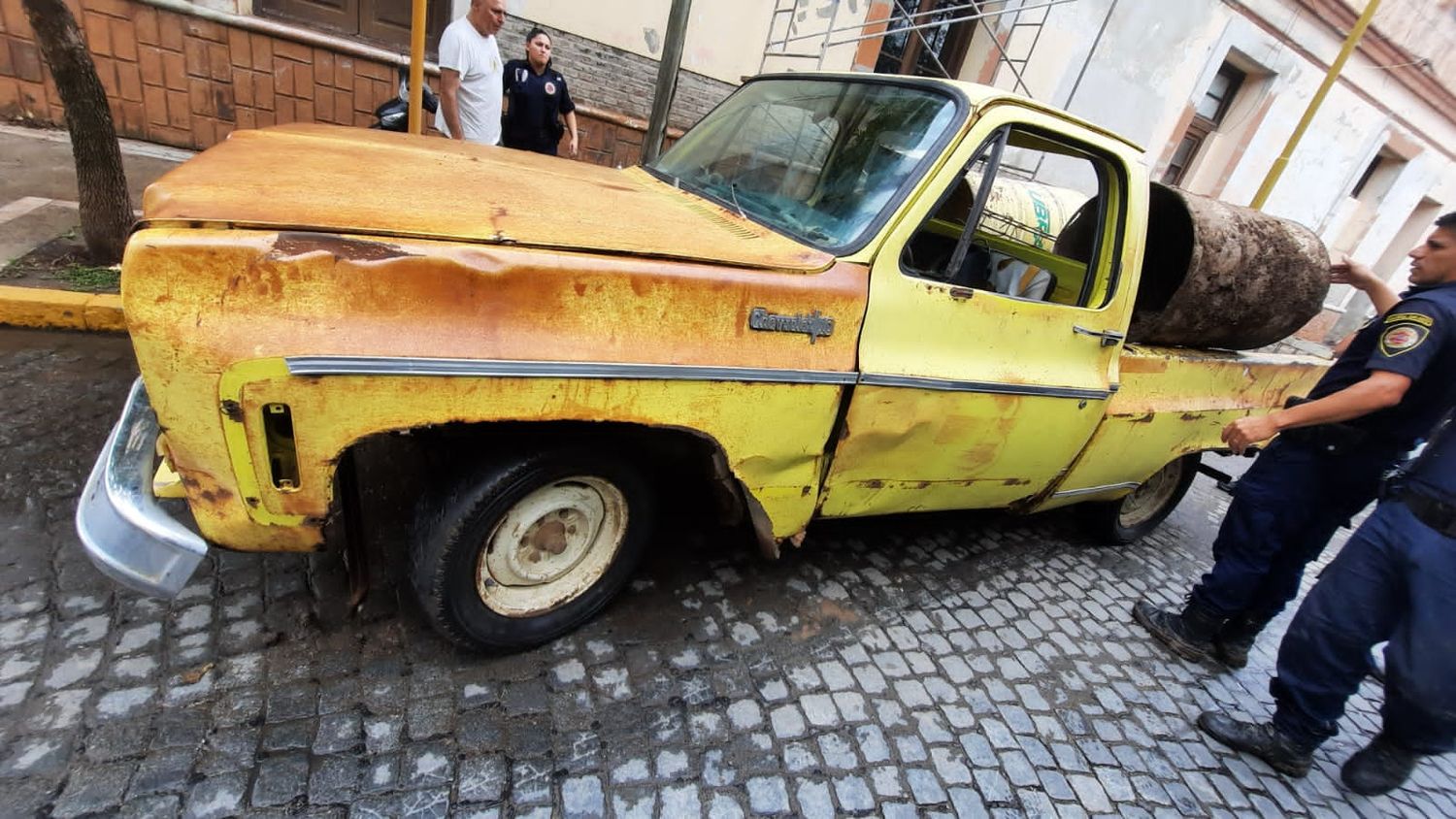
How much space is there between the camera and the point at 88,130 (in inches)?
148

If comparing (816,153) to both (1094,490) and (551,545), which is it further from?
(1094,490)

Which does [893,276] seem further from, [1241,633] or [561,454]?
[1241,633]

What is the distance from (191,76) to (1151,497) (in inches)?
333

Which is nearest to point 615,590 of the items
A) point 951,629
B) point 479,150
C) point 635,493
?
point 635,493

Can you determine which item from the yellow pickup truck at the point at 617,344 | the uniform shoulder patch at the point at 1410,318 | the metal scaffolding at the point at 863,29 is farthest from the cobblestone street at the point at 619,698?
the metal scaffolding at the point at 863,29

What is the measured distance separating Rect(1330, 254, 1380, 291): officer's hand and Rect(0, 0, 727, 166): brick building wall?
22.6ft

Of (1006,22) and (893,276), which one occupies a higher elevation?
(1006,22)

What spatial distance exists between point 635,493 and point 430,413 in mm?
744

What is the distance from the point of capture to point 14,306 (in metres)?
3.34

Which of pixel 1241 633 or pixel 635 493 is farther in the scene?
pixel 1241 633

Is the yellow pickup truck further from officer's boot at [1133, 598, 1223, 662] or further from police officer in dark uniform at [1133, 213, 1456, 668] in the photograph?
officer's boot at [1133, 598, 1223, 662]

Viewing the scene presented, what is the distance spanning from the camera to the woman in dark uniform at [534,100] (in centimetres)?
500

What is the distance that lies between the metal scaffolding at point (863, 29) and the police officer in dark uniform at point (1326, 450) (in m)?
5.41

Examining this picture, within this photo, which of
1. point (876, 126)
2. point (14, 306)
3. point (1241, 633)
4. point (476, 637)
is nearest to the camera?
point (476, 637)
